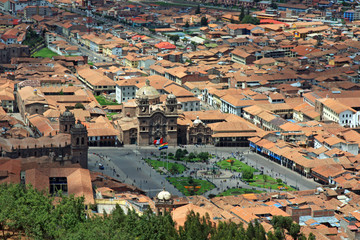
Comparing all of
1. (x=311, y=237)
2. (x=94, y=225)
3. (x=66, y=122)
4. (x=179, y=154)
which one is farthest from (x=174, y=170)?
(x=94, y=225)

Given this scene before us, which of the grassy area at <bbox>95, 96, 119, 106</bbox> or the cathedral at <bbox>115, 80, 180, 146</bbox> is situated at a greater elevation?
the cathedral at <bbox>115, 80, 180, 146</bbox>

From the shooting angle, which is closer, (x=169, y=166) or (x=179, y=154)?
(x=169, y=166)

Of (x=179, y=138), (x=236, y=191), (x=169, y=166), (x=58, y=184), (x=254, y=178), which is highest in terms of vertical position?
(x=58, y=184)

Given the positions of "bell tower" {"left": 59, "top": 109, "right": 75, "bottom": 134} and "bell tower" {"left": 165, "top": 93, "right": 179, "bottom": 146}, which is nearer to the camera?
"bell tower" {"left": 59, "top": 109, "right": 75, "bottom": 134}

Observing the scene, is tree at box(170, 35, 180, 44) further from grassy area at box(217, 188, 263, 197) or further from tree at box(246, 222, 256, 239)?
tree at box(246, 222, 256, 239)

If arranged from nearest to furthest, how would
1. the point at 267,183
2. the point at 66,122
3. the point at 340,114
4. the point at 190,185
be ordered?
the point at 190,185 → the point at 267,183 → the point at 66,122 → the point at 340,114

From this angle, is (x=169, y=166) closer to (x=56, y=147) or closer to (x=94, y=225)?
(x=56, y=147)

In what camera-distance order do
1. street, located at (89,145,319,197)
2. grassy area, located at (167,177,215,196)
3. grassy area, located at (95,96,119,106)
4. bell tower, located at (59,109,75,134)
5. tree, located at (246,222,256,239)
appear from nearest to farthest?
1. tree, located at (246,222,256,239)
2. grassy area, located at (167,177,215,196)
3. street, located at (89,145,319,197)
4. bell tower, located at (59,109,75,134)
5. grassy area, located at (95,96,119,106)

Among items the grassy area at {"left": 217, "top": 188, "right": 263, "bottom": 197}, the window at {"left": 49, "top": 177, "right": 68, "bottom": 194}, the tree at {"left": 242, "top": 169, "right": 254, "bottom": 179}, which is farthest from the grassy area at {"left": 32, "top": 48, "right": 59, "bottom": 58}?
the window at {"left": 49, "top": 177, "right": 68, "bottom": 194}

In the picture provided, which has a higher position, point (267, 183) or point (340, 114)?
point (340, 114)
